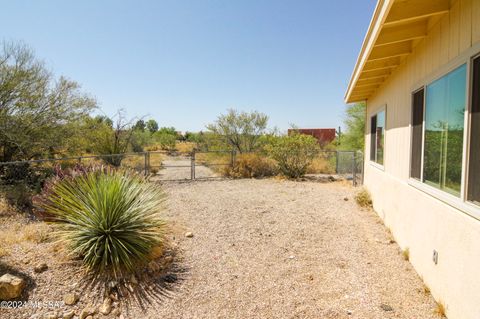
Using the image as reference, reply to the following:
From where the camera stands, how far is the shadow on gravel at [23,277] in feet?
9.75

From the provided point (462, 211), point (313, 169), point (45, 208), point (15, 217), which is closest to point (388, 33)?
point (462, 211)

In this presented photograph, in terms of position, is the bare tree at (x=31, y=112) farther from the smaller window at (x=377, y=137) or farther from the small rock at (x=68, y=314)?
the smaller window at (x=377, y=137)

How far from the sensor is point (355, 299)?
3.01 metres

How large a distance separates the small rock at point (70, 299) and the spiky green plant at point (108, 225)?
404 mm

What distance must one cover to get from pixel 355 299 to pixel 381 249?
170 cm

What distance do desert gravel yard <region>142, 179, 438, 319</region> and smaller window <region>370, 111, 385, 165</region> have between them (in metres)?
1.46

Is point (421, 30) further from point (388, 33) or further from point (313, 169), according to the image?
point (313, 169)

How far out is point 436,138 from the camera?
127 inches

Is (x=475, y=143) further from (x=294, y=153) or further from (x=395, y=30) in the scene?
(x=294, y=153)

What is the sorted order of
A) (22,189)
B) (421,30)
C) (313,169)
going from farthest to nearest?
(313,169)
(22,189)
(421,30)

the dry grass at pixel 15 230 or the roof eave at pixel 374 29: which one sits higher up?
the roof eave at pixel 374 29

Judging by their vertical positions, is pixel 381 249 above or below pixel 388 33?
below

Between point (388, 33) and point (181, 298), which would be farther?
point (388, 33)

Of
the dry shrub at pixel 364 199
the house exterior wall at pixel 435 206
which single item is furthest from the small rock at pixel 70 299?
the dry shrub at pixel 364 199
